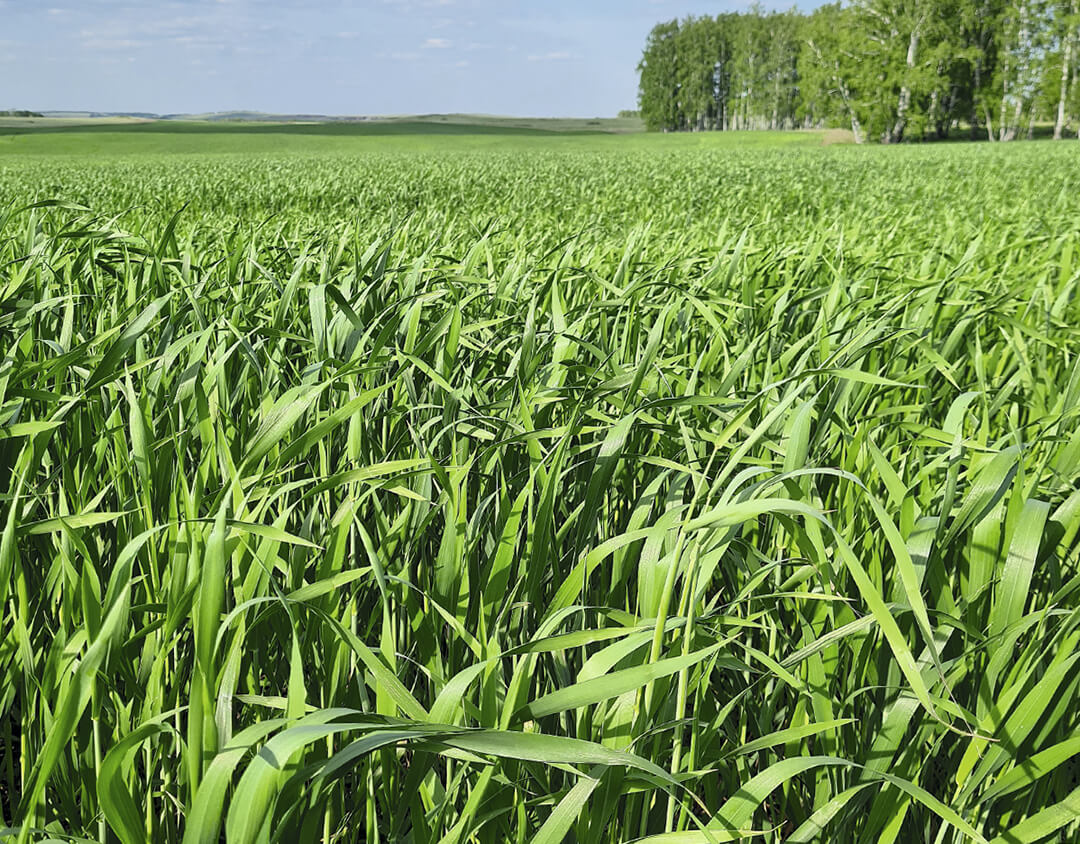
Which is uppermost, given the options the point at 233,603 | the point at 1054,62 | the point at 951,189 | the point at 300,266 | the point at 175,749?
the point at 1054,62

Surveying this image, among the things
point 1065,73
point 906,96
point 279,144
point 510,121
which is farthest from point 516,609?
point 510,121

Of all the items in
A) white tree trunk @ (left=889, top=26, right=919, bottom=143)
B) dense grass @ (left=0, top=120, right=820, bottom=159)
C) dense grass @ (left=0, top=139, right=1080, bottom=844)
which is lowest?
dense grass @ (left=0, top=139, right=1080, bottom=844)

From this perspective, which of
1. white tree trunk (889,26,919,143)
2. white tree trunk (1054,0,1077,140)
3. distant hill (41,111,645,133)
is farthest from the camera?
distant hill (41,111,645,133)

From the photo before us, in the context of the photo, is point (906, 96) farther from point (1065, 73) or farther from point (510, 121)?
point (510, 121)

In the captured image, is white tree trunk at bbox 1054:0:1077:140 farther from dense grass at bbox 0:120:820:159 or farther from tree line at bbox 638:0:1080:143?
dense grass at bbox 0:120:820:159

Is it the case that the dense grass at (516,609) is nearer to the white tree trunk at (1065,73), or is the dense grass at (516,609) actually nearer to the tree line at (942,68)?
the tree line at (942,68)

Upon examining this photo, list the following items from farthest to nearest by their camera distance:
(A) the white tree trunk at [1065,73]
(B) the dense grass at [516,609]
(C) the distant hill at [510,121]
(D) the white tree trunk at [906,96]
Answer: (C) the distant hill at [510,121] → (A) the white tree trunk at [1065,73] → (D) the white tree trunk at [906,96] → (B) the dense grass at [516,609]

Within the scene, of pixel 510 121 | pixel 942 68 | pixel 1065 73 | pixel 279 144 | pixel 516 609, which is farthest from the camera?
pixel 510 121

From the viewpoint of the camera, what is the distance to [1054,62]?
43.6 meters

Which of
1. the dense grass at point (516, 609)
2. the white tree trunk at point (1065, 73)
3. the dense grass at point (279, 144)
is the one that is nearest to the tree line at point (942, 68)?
the white tree trunk at point (1065, 73)

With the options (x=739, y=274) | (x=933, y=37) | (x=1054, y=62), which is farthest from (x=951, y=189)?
(x=1054, y=62)

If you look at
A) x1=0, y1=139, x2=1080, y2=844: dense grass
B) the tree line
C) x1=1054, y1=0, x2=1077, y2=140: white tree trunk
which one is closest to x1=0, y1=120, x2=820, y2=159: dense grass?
the tree line

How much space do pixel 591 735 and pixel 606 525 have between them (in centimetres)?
47

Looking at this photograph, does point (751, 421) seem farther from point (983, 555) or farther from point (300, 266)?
point (300, 266)
